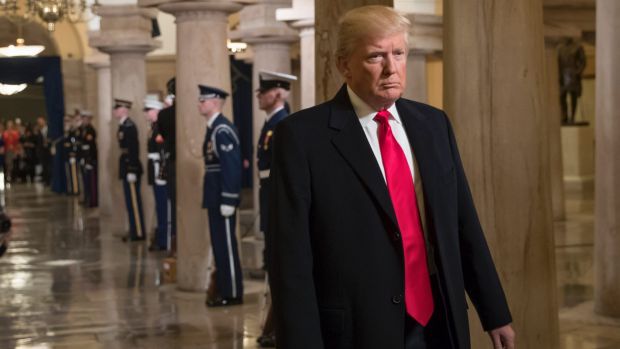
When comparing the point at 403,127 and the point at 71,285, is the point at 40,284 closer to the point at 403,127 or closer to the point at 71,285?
the point at 71,285

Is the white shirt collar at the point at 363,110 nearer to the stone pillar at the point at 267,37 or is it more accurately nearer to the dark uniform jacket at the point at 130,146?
the dark uniform jacket at the point at 130,146

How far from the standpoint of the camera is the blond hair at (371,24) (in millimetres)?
3646

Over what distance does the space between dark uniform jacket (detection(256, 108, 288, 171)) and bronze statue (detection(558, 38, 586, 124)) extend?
17.0 metres

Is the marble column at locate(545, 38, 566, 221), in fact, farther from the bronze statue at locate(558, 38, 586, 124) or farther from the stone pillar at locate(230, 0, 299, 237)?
the bronze statue at locate(558, 38, 586, 124)

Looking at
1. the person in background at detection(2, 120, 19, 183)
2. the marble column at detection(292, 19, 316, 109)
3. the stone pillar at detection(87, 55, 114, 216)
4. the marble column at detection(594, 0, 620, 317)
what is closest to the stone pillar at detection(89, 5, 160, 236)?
the stone pillar at detection(87, 55, 114, 216)

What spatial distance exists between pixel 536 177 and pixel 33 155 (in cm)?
3550

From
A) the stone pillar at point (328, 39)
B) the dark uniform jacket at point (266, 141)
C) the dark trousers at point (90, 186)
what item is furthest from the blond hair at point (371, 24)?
the dark trousers at point (90, 186)

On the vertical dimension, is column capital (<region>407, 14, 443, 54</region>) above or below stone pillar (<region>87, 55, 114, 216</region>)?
above

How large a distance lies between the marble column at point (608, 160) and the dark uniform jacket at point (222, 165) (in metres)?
2.72

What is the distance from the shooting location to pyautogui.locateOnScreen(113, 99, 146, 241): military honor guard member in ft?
55.0

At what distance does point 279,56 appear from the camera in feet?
→ 58.5

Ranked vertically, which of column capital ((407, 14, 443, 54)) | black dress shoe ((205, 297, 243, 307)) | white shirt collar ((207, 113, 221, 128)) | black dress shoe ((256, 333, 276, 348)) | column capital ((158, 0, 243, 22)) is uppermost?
column capital ((158, 0, 243, 22))

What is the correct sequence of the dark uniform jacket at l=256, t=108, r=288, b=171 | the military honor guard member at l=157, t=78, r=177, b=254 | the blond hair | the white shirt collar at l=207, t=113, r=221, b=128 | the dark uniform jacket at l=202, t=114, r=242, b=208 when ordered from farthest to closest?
the military honor guard member at l=157, t=78, r=177, b=254 < the white shirt collar at l=207, t=113, r=221, b=128 < the dark uniform jacket at l=202, t=114, r=242, b=208 < the dark uniform jacket at l=256, t=108, r=288, b=171 < the blond hair

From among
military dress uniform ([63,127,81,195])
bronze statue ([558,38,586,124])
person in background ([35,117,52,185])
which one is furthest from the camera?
person in background ([35,117,52,185])
